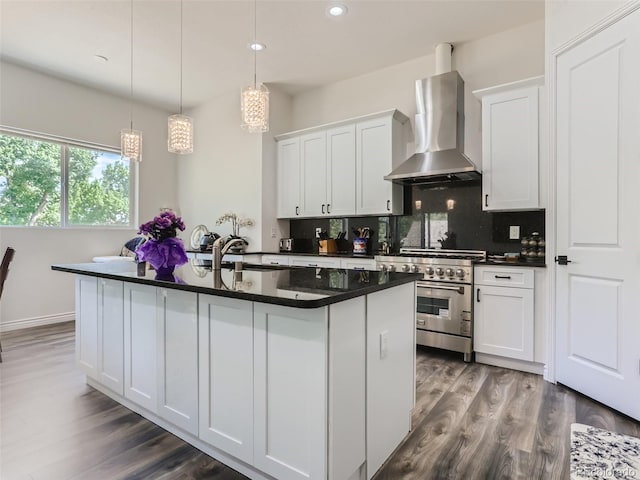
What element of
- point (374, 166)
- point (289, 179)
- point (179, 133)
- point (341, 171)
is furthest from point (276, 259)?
point (179, 133)

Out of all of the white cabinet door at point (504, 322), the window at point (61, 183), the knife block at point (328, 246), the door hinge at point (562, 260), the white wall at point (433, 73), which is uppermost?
the white wall at point (433, 73)

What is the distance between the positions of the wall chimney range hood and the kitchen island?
1.91 metres

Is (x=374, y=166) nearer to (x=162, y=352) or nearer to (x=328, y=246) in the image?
(x=328, y=246)

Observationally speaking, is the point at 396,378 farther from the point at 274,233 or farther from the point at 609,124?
the point at 274,233

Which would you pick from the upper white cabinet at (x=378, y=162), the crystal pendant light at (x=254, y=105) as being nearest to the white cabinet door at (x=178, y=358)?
the crystal pendant light at (x=254, y=105)

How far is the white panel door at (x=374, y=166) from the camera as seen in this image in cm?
392

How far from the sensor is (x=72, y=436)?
1935 mm

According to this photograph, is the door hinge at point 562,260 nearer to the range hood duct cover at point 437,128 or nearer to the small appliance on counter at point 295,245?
the range hood duct cover at point 437,128

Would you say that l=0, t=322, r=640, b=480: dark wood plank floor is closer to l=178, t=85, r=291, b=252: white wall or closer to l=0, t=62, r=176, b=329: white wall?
l=0, t=62, r=176, b=329: white wall

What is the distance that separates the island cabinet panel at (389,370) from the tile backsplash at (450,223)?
1.99m

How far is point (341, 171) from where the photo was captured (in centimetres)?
429

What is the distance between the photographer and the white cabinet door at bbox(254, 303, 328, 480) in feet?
4.33

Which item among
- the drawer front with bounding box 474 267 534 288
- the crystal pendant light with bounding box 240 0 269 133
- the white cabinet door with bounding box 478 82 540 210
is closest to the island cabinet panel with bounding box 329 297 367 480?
the crystal pendant light with bounding box 240 0 269 133

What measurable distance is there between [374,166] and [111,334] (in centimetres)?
301
